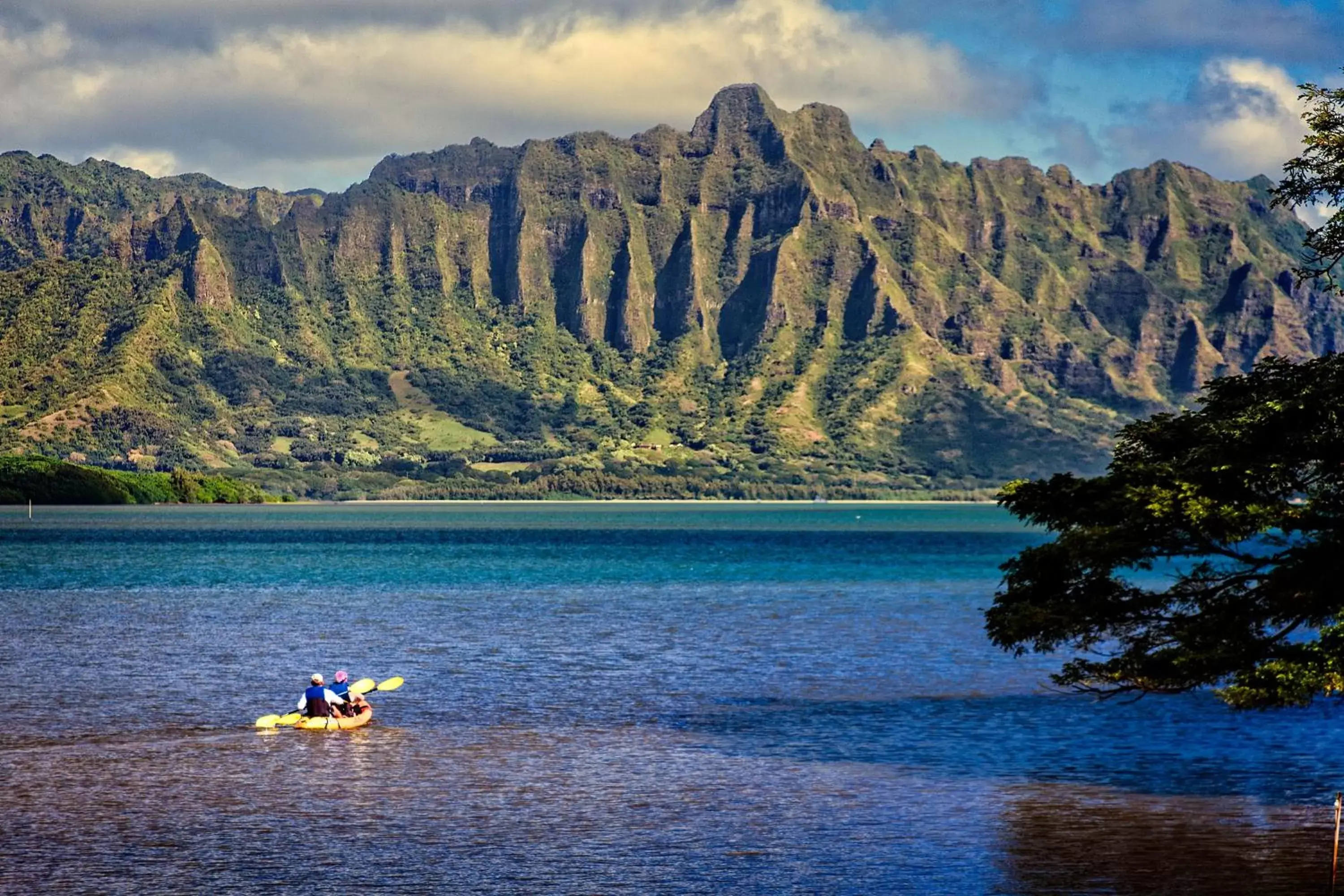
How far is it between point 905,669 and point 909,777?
29357 millimetres

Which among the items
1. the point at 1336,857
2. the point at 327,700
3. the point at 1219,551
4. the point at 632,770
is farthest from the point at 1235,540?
the point at 327,700

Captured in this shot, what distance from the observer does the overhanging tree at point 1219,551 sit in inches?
1307

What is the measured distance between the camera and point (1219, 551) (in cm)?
3619

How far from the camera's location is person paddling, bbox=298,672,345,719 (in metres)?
52.6

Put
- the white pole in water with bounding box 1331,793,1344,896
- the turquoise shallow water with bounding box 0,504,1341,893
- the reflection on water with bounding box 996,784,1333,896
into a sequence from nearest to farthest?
the white pole in water with bounding box 1331,793,1344,896
the reflection on water with bounding box 996,784,1333,896
the turquoise shallow water with bounding box 0,504,1341,893

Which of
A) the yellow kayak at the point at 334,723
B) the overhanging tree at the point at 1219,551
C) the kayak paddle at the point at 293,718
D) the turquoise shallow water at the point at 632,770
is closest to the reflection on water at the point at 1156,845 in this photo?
the turquoise shallow water at the point at 632,770

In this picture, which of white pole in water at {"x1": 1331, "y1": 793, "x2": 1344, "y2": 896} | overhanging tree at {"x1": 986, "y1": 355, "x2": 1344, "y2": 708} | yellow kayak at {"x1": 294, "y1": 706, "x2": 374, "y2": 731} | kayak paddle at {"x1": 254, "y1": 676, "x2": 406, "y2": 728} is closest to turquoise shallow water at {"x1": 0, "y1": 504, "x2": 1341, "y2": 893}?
white pole in water at {"x1": 1331, "y1": 793, "x2": 1344, "y2": 896}

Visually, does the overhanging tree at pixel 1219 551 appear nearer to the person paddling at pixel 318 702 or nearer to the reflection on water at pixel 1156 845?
the reflection on water at pixel 1156 845

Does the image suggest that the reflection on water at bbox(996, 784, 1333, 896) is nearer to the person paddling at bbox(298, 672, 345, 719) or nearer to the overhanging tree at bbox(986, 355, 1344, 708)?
the overhanging tree at bbox(986, 355, 1344, 708)

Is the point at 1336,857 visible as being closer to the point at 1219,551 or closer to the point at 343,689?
the point at 1219,551

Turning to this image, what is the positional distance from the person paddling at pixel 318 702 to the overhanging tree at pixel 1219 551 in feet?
78.8

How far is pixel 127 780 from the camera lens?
43.2 meters

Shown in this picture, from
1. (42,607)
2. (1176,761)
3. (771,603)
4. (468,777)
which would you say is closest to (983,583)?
(771,603)

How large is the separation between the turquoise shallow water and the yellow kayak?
77 cm
